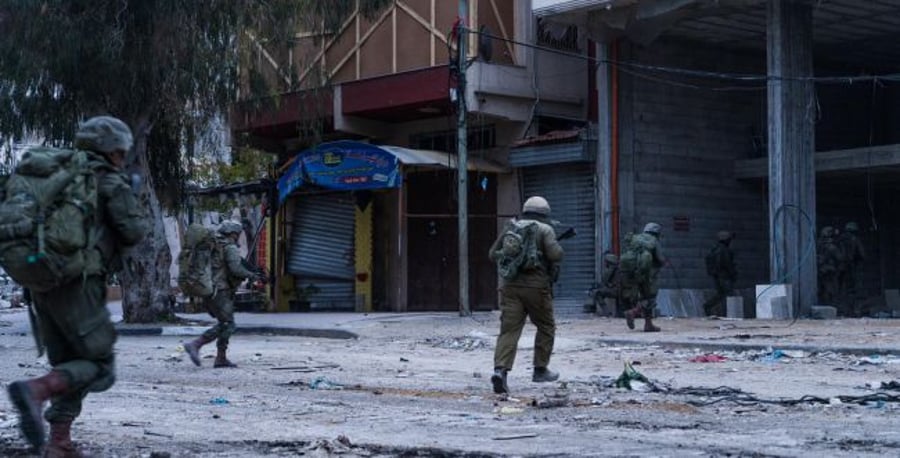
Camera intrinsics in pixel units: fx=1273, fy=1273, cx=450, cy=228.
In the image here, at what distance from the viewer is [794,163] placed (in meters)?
22.8

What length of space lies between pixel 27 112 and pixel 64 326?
52.8 feet

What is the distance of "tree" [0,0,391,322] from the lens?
19625 millimetres

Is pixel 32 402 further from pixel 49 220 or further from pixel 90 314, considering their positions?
pixel 49 220

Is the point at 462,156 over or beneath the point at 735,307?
over

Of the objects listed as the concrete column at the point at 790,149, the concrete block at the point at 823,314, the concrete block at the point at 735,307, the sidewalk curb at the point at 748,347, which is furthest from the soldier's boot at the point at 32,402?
the concrete block at the point at 735,307

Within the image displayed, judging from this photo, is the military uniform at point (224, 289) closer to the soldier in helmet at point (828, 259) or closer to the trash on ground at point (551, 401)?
the trash on ground at point (551, 401)

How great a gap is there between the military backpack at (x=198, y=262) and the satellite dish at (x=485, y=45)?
1282cm

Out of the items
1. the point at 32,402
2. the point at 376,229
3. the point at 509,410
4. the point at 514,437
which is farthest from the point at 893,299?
the point at 32,402

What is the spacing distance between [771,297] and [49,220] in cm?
1830

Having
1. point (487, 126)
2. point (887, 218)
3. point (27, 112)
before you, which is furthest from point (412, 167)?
point (887, 218)

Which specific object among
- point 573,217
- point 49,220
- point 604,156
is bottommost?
point 49,220

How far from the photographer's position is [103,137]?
20.9 ft

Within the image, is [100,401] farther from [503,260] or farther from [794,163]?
[794,163]

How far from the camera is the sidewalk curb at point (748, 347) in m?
14.4
